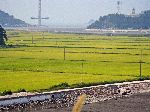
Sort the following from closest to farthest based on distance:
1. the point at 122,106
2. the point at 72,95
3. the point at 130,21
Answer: the point at 122,106
the point at 72,95
the point at 130,21

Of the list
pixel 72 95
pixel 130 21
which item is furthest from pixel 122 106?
pixel 130 21

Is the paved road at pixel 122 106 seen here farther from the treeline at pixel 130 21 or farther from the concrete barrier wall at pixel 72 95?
the treeline at pixel 130 21

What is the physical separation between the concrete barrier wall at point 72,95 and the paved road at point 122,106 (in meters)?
0.91

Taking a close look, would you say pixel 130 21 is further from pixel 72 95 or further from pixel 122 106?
pixel 122 106

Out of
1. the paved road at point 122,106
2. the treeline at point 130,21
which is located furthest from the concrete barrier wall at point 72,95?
the treeline at point 130,21

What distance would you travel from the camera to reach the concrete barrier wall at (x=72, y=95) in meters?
20.5

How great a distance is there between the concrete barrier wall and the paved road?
91cm

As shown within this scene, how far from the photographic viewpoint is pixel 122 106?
21.3 metres

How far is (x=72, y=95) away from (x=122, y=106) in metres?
2.99

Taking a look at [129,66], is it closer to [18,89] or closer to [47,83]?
[47,83]

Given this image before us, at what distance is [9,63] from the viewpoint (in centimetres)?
3609

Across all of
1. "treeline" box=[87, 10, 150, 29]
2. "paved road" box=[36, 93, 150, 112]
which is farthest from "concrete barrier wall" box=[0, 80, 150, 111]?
"treeline" box=[87, 10, 150, 29]

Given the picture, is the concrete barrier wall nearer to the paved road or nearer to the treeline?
the paved road

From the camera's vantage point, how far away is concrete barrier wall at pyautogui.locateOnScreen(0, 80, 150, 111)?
2050cm
